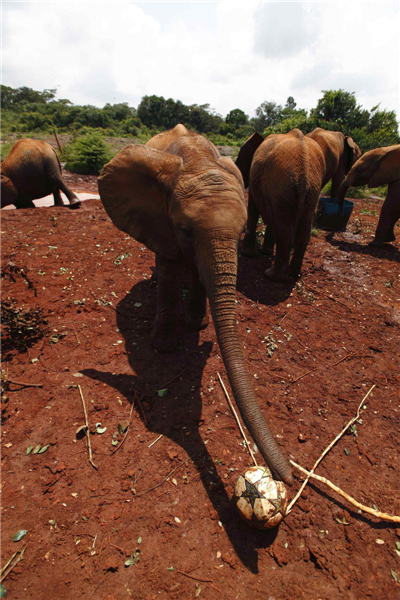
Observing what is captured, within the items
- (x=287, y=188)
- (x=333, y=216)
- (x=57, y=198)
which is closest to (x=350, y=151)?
(x=333, y=216)

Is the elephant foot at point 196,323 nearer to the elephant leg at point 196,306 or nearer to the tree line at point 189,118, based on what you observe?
the elephant leg at point 196,306

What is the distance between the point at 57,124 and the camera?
41.2m

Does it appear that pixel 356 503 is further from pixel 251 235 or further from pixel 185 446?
pixel 251 235

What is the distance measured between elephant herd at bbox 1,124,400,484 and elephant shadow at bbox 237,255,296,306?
0.67 ft

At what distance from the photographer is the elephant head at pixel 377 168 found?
7836mm

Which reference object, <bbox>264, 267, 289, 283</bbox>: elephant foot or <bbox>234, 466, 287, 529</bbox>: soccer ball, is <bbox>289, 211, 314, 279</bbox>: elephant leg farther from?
<bbox>234, 466, 287, 529</bbox>: soccer ball

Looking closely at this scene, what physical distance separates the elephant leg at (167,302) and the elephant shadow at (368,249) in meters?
6.08

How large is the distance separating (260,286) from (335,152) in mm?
4874

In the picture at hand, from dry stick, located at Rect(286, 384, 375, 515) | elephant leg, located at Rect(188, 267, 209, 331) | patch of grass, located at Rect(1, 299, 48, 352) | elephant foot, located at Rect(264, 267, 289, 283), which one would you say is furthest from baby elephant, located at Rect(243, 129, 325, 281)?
patch of grass, located at Rect(1, 299, 48, 352)

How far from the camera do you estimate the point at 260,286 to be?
238 inches

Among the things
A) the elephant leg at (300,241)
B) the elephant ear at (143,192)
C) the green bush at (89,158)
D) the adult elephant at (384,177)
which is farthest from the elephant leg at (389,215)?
the green bush at (89,158)

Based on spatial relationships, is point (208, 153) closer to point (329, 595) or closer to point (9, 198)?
point (329, 595)

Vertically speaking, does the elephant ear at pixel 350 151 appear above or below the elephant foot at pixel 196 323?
above

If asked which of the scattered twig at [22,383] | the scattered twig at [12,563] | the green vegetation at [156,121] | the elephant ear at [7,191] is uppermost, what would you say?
the green vegetation at [156,121]
